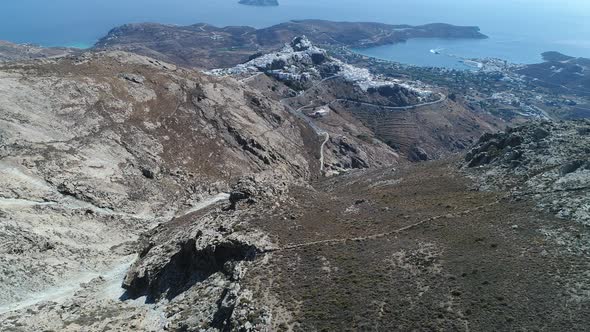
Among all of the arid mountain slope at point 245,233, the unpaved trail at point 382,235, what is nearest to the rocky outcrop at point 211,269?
the arid mountain slope at point 245,233

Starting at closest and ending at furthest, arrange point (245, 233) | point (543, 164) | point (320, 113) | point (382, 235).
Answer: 1. point (382, 235)
2. point (245, 233)
3. point (543, 164)
4. point (320, 113)

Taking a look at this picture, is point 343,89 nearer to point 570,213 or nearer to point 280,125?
point 280,125

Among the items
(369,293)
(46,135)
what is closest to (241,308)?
(369,293)

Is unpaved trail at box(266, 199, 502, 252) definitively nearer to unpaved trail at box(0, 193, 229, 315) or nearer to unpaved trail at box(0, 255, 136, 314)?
unpaved trail at box(0, 193, 229, 315)

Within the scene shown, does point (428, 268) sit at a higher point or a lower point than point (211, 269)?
higher

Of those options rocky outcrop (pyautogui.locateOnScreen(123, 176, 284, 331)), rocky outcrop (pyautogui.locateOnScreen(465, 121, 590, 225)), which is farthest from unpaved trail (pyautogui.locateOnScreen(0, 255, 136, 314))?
rocky outcrop (pyautogui.locateOnScreen(465, 121, 590, 225))

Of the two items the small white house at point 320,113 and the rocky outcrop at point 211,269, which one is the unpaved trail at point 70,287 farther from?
the small white house at point 320,113

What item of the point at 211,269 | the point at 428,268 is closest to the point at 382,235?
the point at 428,268

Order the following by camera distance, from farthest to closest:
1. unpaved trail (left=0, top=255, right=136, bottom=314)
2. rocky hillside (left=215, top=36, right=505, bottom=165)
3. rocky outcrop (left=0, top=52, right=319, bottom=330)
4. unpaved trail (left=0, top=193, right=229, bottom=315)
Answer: rocky hillside (left=215, top=36, right=505, bottom=165), rocky outcrop (left=0, top=52, right=319, bottom=330), unpaved trail (left=0, top=193, right=229, bottom=315), unpaved trail (left=0, top=255, right=136, bottom=314)

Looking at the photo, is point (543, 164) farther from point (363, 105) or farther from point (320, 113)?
point (363, 105)
